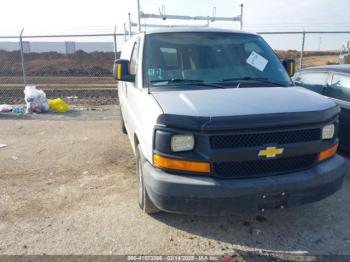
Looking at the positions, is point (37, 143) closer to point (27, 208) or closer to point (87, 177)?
point (87, 177)

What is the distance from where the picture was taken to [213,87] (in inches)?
137

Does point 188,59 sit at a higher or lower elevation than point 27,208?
higher

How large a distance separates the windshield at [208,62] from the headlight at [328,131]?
33.8 inches

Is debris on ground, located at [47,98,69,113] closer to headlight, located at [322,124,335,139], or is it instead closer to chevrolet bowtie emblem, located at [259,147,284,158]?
chevrolet bowtie emblem, located at [259,147,284,158]

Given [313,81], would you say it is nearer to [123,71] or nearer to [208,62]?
[208,62]

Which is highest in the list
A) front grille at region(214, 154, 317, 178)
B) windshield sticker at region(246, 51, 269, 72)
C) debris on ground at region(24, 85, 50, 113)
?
windshield sticker at region(246, 51, 269, 72)

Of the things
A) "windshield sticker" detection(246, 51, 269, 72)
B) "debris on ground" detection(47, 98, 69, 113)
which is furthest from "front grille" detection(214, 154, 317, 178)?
"debris on ground" detection(47, 98, 69, 113)

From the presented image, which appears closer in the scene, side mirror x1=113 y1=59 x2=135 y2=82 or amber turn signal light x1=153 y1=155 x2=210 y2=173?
amber turn signal light x1=153 y1=155 x2=210 y2=173

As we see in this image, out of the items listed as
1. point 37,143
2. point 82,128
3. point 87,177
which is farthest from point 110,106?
point 87,177

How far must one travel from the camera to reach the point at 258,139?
9.23 feet

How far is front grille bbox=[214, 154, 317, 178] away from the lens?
283cm

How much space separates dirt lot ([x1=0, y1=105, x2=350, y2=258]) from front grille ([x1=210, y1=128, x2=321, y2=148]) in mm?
1064

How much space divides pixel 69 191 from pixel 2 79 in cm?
1618

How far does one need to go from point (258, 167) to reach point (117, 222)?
1704 millimetres
